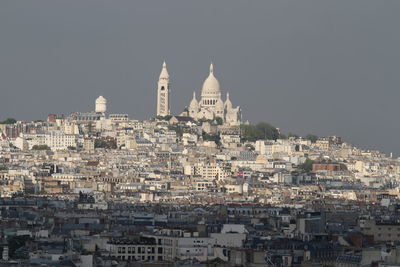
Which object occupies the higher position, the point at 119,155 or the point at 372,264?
the point at 119,155

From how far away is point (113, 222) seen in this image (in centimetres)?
9812

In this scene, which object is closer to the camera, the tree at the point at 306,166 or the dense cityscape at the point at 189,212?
the dense cityscape at the point at 189,212

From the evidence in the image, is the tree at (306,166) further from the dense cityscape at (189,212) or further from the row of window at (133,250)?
the row of window at (133,250)

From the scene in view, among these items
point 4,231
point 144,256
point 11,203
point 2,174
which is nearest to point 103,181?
point 2,174

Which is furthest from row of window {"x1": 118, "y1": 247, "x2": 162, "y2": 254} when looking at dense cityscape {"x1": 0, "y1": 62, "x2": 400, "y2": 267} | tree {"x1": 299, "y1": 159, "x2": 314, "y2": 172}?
tree {"x1": 299, "y1": 159, "x2": 314, "y2": 172}

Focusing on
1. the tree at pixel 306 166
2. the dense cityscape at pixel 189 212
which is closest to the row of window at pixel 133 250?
the dense cityscape at pixel 189 212

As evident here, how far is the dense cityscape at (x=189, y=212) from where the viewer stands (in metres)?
70.5

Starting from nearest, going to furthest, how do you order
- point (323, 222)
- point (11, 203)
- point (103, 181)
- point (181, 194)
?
point (323, 222) < point (11, 203) < point (181, 194) < point (103, 181)

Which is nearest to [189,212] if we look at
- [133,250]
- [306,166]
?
[133,250]

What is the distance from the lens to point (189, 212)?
11162cm

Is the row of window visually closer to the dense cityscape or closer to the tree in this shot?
the dense cityscape

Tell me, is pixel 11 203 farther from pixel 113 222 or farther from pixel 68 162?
pixel 68 162

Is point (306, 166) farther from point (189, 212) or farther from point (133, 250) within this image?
point (133, 250)

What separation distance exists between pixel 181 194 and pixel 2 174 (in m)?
19.6
